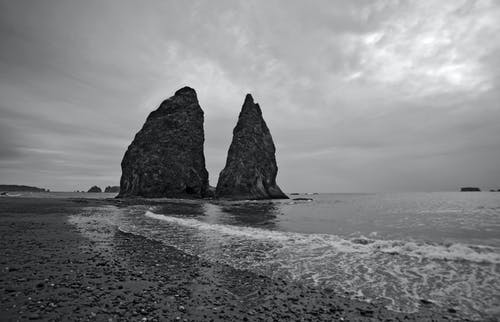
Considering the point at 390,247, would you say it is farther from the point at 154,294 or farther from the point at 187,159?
the point at 187,159

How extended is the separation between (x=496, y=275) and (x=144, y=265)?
15.2m

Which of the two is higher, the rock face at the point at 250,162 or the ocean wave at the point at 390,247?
the rock face at the point at 250,162

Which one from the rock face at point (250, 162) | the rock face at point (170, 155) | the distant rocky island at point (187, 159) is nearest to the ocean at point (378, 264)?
the rock face at point (170, 155)

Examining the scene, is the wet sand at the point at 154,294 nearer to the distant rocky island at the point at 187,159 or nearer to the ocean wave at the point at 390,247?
the ocean wave at the point at 390,247

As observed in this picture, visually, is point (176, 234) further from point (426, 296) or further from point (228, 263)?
point (426, 296)

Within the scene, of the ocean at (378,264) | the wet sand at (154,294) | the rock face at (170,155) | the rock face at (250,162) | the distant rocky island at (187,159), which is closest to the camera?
the wet sand at (154,294)

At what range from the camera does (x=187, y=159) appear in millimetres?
104562

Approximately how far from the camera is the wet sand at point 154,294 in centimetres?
701

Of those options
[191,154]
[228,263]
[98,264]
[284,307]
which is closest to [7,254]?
[98,264]

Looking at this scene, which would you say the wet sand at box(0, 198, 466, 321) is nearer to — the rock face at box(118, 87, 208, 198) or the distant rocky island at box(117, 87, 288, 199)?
the rock face at box(118, 87, 208, 198)

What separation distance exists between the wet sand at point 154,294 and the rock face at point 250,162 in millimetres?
89824

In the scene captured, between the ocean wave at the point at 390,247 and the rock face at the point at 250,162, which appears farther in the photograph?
the rock face at the point at 250,162

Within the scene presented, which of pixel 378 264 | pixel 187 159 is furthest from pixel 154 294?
pixel 187 159

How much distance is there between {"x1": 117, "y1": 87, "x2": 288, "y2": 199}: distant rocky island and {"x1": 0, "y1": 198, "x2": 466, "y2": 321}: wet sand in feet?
292
